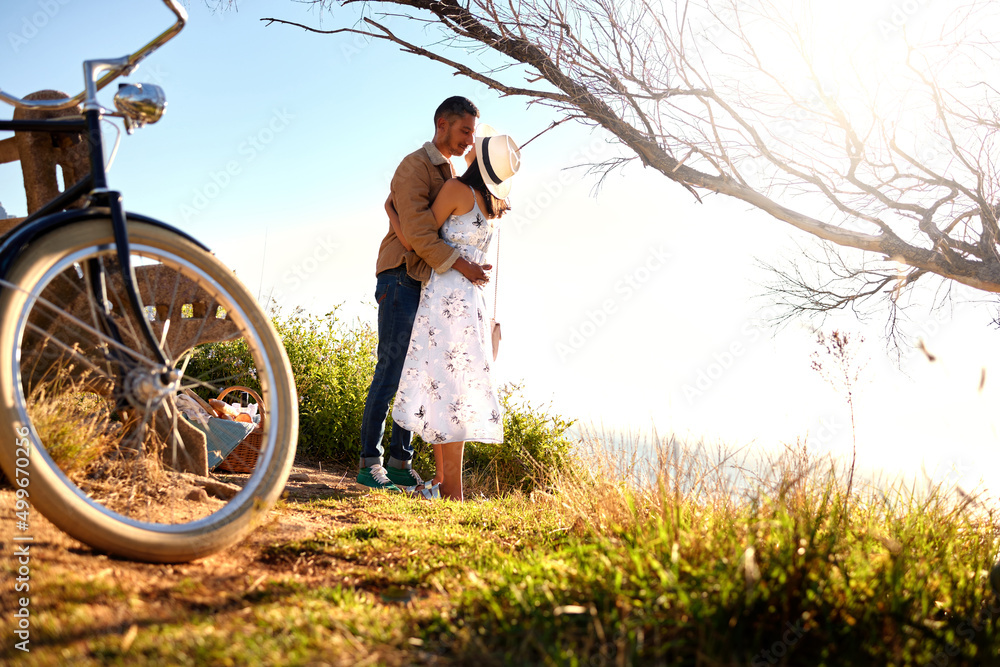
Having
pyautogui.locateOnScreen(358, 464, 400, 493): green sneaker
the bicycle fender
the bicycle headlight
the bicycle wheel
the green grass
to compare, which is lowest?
the green grass

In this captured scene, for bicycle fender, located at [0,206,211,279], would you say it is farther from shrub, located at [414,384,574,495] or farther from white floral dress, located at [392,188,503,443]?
shrub, located at [414,384,574,495]

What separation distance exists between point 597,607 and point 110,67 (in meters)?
2.07

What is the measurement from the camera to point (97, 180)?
1.87m

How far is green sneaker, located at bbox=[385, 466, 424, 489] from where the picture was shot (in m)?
4.05

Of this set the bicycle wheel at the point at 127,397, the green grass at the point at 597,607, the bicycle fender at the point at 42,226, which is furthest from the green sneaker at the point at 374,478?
the bicycle fender at the point at 42,226

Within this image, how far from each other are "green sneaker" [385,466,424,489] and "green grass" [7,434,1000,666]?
1919mm

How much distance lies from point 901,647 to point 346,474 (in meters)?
4.16

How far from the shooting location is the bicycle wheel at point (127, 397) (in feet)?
5.16

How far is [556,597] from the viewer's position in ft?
5.04

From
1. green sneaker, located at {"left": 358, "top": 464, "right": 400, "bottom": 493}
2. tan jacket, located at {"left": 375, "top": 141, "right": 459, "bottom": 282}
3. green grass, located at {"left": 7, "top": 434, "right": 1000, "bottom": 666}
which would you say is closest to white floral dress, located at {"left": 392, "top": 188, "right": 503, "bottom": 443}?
tan jacket, located at {"left": 375, "top": 141, "right": 459, "bottom": 282}

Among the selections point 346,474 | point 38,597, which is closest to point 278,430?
point 38,597

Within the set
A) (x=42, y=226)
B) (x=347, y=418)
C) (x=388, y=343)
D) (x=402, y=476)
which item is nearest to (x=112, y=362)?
(x=42, y=226)

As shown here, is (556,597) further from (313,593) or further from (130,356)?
(130,356)

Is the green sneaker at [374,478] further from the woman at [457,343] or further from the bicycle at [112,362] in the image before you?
the bicycle at [112,362]
